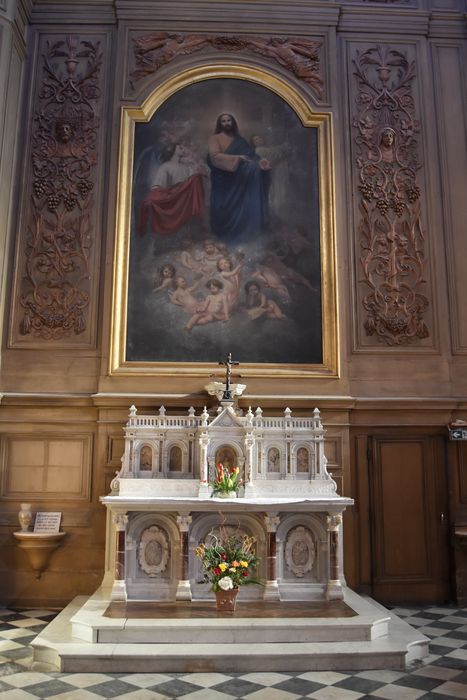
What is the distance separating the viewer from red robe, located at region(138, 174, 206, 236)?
29.3 feet

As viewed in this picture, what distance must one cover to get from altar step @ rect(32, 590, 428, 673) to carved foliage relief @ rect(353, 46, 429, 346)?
4.17m

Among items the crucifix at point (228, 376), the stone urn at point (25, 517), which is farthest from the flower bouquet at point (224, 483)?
the stone urn at point (25, 517)

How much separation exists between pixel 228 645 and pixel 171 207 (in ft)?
19.0

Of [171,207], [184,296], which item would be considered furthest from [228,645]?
[171,207]

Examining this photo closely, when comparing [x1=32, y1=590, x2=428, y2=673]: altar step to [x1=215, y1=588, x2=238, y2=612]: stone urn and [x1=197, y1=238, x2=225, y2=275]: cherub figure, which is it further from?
[x1=197, y1=238, x2=225, y2=275]: cherub figure

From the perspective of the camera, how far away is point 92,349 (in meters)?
8.52

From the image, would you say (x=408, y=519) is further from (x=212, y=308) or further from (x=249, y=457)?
(x=212, y=308)

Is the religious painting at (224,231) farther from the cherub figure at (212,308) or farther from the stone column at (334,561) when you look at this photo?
the stone column at (334,561)

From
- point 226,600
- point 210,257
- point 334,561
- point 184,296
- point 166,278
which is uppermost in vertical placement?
point 210,257

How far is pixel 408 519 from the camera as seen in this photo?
8.28 m

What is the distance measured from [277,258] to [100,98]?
3.53 metres

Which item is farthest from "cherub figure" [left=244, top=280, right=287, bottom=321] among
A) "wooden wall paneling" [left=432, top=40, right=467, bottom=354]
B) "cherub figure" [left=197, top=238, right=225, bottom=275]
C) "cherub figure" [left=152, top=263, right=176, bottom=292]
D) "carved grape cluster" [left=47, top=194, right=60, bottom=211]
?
"carved grape cluster" [left=47, top=194, right=60, bottom=211]

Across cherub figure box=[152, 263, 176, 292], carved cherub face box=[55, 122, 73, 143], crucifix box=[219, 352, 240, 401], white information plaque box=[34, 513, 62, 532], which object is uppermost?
carved cherub face box=[55, 122, 73, 143]

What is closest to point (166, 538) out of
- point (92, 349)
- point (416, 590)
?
point (92, 349)
